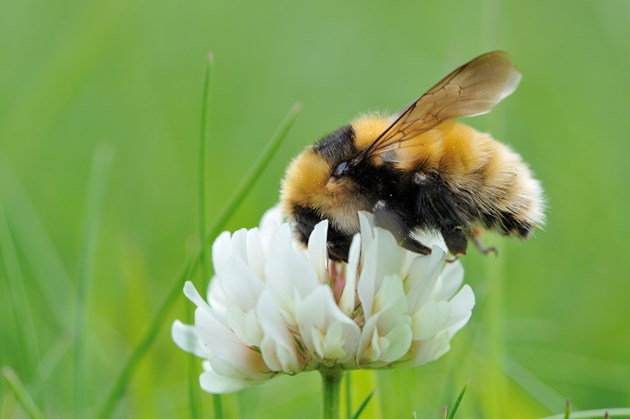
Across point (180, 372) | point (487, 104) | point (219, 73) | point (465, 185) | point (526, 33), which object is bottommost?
point (180, 372)

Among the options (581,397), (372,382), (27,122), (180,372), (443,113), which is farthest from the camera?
(27,122)

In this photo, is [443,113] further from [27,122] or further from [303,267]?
[27,122]

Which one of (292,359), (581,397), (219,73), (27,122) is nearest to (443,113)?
(292,359)

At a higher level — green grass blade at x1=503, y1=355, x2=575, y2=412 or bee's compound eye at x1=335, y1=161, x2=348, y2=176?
bee's compound eye at x1=335, y1=161, x2=348, y2=176

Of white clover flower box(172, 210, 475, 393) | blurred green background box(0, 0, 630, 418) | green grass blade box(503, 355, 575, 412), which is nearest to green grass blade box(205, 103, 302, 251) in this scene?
blurred green background box(0, 0, 630, 418)

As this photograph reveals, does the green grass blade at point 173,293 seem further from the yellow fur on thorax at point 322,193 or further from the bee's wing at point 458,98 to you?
the bee's wing at point 458,98

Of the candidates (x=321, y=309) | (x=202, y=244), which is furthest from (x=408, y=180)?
(x=202, y=244)

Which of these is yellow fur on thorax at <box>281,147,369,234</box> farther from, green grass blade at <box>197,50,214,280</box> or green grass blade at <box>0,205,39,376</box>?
green grass blade at <box>0,205,39,376</box>
